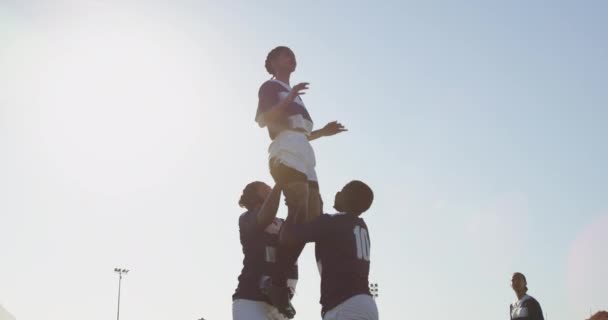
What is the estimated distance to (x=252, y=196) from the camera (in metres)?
8.24

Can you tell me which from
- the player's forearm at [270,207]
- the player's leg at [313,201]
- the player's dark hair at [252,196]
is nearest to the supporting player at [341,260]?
the player's forearm at [270,207]

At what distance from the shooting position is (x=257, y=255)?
785cm

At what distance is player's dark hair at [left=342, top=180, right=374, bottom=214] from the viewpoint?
7.01 meters

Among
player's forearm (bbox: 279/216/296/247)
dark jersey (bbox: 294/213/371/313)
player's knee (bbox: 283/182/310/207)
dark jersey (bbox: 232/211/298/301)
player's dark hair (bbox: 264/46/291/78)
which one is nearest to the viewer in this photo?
dark jersey (bbox: 294/213/371/313)

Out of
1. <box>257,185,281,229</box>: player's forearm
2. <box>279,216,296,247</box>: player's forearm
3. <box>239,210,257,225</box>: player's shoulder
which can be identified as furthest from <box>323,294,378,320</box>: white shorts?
<box>239,210,257,225</box>: player's shoulder

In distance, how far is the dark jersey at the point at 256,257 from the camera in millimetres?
7746

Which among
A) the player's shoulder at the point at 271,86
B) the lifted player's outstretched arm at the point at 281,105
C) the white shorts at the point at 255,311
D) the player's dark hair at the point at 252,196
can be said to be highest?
the player's shoulder at the point at 271,86

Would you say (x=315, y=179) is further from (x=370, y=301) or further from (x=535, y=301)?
(x=535, y=301)

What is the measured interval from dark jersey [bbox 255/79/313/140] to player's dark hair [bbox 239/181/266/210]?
64 cm

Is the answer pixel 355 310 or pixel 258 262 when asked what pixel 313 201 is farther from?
pixel 355 310

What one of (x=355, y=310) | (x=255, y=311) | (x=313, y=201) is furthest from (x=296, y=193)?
(x=355, y=310)

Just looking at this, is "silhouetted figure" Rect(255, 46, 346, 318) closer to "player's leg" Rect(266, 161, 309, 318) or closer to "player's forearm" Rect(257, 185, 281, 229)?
"player's leg" Rect(266, 161, 309, 318)

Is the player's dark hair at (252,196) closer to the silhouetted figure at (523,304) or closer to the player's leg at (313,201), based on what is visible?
the player's leg at (313,201)

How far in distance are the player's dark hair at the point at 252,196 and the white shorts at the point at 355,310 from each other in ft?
6.93
